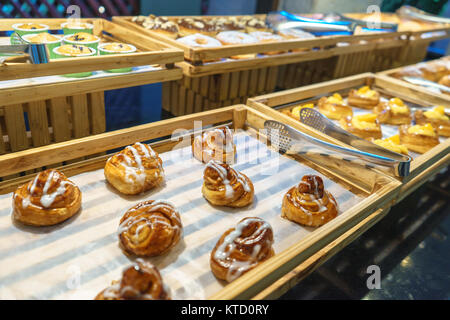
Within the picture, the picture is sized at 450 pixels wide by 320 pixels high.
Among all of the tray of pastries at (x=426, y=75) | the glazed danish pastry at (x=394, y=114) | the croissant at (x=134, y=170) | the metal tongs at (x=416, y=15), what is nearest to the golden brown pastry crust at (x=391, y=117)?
the glazed danish pastry at (x=394, y=114)

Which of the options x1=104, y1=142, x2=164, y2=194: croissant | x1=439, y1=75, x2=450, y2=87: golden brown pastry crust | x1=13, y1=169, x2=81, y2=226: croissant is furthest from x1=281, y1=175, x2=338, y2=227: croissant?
x1=439, y1=75, x2=450, y2=87: golden brown pastry crust

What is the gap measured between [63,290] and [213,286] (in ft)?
1.50

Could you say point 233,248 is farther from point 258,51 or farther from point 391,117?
point 391,117

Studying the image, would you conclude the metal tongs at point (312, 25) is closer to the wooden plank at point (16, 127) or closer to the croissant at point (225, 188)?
the croissant at point (225, 188)

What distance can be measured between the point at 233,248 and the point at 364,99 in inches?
74.1

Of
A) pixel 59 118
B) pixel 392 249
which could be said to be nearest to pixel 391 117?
pixel 392 249

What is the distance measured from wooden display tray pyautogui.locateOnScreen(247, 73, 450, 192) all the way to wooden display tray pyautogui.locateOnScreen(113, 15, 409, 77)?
16.1 inches

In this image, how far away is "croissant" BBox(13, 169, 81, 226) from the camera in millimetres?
1208

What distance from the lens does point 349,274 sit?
1750 mm

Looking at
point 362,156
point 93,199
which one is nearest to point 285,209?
point 362,156

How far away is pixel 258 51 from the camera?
96.4 inches

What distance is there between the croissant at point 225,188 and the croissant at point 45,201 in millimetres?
524

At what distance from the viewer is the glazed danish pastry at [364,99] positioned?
256 centimetres

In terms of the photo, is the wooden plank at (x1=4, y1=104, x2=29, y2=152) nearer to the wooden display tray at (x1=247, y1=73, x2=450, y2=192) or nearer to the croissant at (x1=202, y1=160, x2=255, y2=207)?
the croissant at (x1=202, y1=160, x2=255, y2=207)
